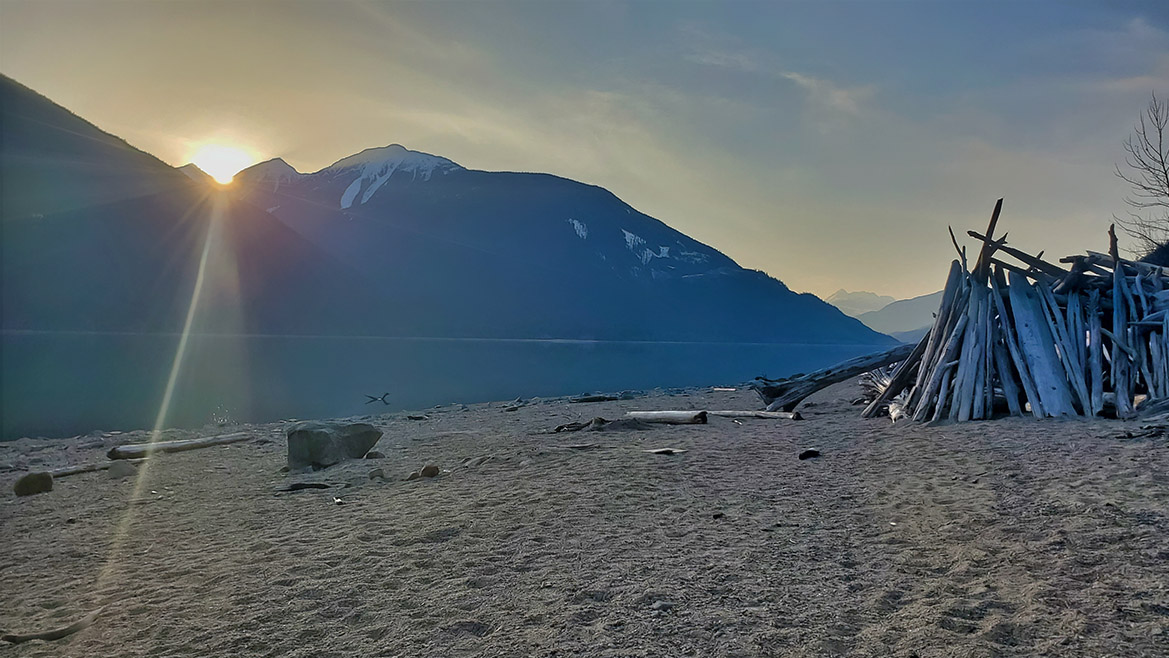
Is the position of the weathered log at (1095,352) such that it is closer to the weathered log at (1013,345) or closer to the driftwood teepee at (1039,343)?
the driftwood teepee at (1039,343)

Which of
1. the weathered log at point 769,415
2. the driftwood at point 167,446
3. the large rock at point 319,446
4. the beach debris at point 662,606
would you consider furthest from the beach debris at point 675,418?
the beach debris at point 662,606

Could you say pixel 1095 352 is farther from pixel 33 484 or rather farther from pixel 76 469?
pixel 76 469

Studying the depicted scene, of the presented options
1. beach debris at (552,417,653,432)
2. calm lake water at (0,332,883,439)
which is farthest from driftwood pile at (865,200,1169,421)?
calm lake water at (0,332,883,439)

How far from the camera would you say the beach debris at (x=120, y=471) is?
842cm

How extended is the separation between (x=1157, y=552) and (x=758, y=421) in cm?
807

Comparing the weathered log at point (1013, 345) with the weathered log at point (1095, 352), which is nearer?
the weathered log at point (1095, 352)

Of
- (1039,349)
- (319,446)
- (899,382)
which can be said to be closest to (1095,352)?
(1039,349)

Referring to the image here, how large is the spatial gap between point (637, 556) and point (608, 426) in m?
6.68

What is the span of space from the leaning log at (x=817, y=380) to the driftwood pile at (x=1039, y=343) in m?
1.24

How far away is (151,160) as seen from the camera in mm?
111375

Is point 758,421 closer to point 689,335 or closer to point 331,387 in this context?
point 331,387

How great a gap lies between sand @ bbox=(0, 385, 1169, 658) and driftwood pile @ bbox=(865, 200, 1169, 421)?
1666 mm

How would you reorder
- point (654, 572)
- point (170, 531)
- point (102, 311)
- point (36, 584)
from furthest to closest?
point (102, 311)
point (170, 531)
point (36, 584)
point (654, 572)

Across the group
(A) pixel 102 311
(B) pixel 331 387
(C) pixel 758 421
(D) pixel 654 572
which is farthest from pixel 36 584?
(A) pixel 102 311
